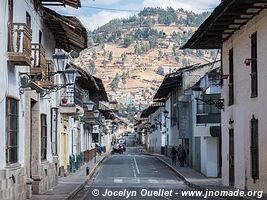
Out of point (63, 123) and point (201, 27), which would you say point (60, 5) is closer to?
point (201, 27)

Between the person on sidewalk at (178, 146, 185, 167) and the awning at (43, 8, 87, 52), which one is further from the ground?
the awning at (43, 8, 87, 52)

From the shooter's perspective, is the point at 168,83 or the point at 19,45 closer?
the point at 19,45

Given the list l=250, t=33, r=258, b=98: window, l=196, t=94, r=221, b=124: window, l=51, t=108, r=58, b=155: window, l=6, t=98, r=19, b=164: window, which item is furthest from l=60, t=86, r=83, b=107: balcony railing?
l=6, t=98, r=19, b=164: window

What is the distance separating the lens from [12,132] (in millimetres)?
18016

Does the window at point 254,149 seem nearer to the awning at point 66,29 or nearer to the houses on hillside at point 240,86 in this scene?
the houses on hillside at point 240,86

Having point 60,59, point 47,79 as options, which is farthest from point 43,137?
point 60,59

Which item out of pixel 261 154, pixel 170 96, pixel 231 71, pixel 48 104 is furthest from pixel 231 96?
pixel 170 96

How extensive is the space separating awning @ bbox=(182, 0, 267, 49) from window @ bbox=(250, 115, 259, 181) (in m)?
3.57

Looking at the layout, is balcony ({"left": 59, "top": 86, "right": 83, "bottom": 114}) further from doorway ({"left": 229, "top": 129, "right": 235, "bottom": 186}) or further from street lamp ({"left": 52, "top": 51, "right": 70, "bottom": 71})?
street lamp ({"left": 52, "top": 51, "right": 70, "bottom": 71})

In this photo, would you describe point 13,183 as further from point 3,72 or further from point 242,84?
point 242,84

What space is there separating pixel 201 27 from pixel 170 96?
37.2 metres

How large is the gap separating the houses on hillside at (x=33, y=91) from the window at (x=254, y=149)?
6594 millimetres

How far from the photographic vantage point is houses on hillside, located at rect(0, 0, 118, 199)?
17000 millimetres

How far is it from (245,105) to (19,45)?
33.3 feet
